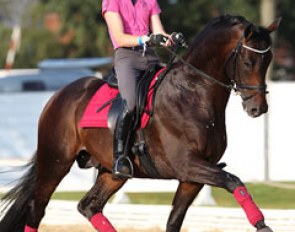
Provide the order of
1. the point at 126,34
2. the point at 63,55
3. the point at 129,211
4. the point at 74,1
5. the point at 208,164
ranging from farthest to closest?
the point at 63,55 < the point at 74,1 < the point at 129,211 < the point at 126,34 < the point at 208,164

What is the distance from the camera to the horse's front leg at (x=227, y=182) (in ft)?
25.3

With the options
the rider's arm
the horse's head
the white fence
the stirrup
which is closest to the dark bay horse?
the horse's head

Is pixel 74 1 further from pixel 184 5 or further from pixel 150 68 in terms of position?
pixel 150 68

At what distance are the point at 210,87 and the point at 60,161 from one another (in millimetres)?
2023

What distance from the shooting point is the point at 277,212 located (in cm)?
1062

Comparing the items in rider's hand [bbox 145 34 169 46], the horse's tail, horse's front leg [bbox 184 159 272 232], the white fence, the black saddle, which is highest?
rider's hand [bbox 145 34 169 46]

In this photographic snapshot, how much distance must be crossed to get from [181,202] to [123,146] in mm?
Answer: 758

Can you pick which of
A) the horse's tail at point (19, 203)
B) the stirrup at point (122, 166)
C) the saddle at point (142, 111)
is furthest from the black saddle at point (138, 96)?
the horse's tail at point (19, 203)

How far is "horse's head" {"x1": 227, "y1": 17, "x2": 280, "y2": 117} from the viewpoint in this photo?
8.09 meters

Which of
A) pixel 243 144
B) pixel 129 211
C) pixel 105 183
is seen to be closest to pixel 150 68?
pixel 105 183

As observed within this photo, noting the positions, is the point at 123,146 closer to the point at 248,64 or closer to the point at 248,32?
the point at 248,64

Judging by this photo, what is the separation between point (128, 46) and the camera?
29.9 feet

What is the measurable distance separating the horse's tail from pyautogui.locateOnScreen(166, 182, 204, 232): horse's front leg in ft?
6.23

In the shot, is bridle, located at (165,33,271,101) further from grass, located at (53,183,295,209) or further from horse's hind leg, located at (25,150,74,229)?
grass, located at (53,183,295,209)
